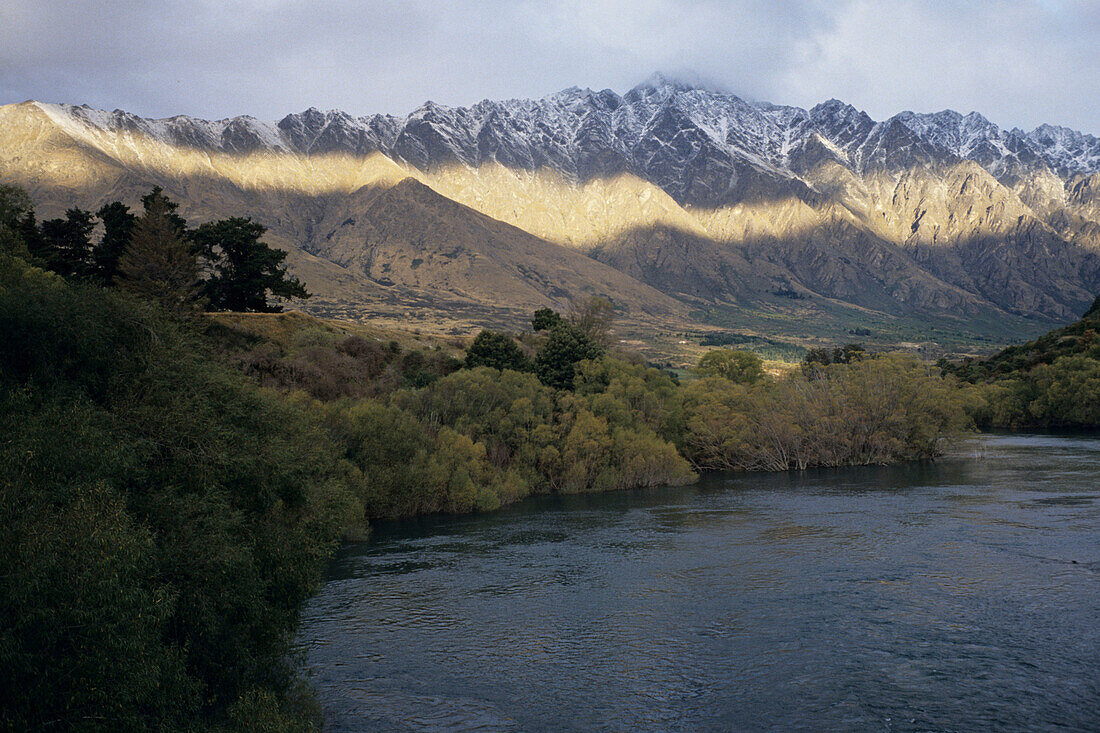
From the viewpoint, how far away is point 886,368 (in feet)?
302

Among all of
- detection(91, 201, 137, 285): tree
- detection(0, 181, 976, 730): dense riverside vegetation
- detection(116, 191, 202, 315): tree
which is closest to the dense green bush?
detection(0, 181, 976, 730): dense riverside vegetation

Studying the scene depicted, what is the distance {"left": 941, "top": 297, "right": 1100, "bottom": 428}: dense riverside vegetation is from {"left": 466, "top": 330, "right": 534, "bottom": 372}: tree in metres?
73.1

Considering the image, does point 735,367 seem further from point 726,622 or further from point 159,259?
point 726,622

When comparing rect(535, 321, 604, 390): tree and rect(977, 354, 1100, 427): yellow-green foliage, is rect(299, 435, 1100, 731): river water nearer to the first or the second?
rect(535, 321, 604, 390): tree

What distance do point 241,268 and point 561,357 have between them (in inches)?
1526

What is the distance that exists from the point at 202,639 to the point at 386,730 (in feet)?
23.6

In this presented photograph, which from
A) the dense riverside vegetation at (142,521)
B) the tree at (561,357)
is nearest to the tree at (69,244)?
the dense riverside vegetation at (142,521)

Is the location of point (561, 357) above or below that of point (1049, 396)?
above

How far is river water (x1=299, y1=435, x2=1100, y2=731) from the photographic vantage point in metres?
27.2

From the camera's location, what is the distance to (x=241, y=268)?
93500 millimetres

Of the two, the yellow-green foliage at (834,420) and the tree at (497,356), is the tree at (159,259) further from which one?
the yellow-green foliage at (834,420)

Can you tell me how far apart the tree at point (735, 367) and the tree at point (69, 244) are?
257 ft

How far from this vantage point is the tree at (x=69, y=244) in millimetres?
73312

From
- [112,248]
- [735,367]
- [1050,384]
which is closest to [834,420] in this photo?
[735,367]
